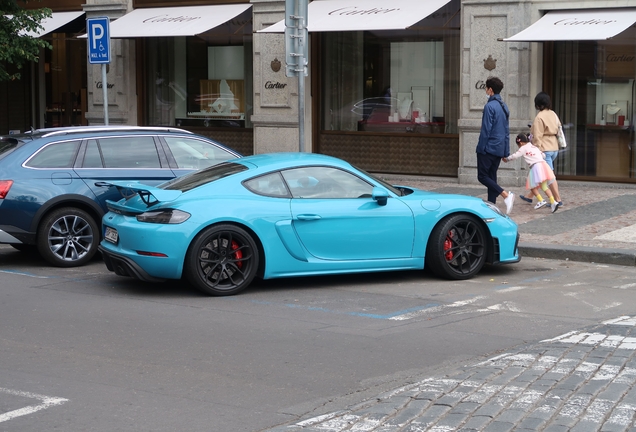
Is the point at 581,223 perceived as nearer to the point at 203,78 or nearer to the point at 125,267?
the point at 125,267

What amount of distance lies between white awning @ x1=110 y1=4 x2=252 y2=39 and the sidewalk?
541cm

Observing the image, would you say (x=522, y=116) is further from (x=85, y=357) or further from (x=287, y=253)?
(x=85, y=357)

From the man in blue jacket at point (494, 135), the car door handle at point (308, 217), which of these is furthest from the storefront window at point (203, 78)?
the car door handle at point (308, 217)

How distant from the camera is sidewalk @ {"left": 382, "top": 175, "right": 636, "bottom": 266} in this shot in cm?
1128

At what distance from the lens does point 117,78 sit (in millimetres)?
22734

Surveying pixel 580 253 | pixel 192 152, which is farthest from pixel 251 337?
pixel 580 253

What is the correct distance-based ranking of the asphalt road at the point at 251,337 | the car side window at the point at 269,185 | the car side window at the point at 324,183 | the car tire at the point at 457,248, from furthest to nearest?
1. the car tire at the point at 457,248
2. the car side window at the point at 324,183
3. the car side window at the point at 269,185
4. the asphalt road at the point at 251,337

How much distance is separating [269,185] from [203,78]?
13260 millimetres

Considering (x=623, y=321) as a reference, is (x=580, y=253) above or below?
above

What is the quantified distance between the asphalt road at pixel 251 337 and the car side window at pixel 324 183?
0.91 metres

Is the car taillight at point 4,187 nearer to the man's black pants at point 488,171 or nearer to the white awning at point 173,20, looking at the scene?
the man's black pants at point 488,171

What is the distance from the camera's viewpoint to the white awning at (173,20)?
20344 mm

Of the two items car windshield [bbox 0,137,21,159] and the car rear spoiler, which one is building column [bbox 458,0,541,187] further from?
the car rear spoiler

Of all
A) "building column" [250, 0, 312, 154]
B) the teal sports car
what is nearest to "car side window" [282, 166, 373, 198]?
the teal sports car
